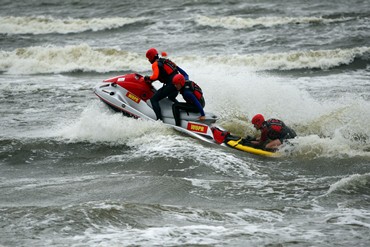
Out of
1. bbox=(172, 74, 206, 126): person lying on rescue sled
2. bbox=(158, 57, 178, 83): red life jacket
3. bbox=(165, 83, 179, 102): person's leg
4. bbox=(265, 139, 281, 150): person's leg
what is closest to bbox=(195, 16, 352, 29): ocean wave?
bbox=(158, 57, 178, 83): red life jacket

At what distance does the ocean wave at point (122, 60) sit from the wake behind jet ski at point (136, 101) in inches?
374

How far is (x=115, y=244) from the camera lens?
286 inches

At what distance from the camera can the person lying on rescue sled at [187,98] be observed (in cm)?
1223

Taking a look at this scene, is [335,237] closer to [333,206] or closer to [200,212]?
[333,206]

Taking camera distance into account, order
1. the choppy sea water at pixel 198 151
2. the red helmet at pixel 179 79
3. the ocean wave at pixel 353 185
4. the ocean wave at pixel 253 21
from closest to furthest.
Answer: the choppy sea water at pixel 198 151, the ocean wave at pixel 353 185, the red helmet at pixel 179 79, the ocean wave at pixel 253 21

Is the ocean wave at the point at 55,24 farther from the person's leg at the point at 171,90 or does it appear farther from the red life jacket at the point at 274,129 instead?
the red life jacket at the point at 274,129

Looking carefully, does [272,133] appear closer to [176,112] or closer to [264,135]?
[264,135]

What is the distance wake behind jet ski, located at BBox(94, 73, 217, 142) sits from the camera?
1259 cm

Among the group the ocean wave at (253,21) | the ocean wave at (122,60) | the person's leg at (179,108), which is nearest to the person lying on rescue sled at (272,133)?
the person's leg at (179,108)

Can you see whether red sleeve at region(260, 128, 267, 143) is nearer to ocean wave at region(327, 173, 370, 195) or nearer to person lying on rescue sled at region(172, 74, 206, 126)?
person lying on rescue sled at region(172, 74, 206, 126)

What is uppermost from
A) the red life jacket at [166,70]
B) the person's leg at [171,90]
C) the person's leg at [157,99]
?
the red life jacket at [166,70]

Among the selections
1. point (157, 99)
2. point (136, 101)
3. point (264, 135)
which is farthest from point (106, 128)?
point (264, 135)

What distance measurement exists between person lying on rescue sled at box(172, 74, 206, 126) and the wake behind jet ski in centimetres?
→ 10

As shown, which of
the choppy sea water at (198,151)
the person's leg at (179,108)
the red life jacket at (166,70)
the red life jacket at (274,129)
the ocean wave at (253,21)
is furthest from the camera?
the ocean wave at (253,21)
